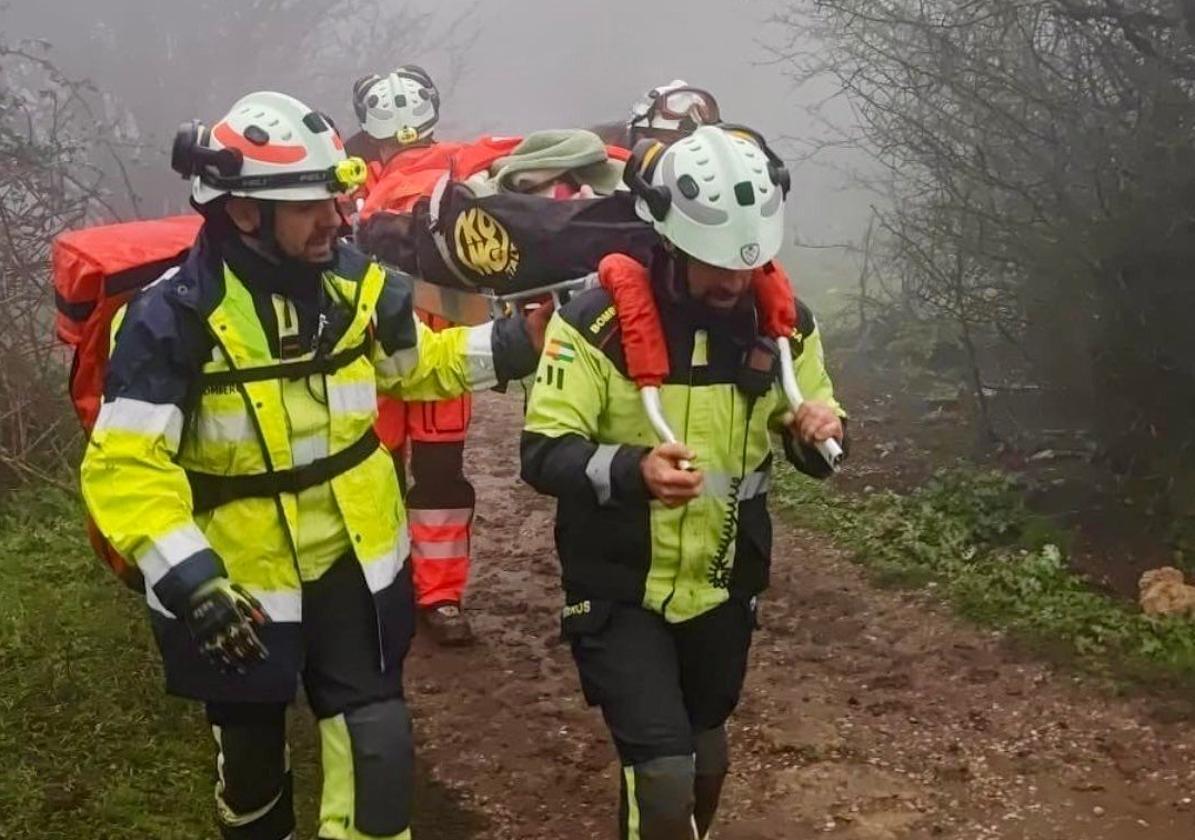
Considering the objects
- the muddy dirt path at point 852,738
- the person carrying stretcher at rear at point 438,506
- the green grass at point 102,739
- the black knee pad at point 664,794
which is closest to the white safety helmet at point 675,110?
the person carrying stretcher at rear at point 438,506

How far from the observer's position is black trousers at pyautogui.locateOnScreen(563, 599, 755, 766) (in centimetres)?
330

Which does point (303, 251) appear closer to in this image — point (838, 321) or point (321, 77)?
point (838, 321)

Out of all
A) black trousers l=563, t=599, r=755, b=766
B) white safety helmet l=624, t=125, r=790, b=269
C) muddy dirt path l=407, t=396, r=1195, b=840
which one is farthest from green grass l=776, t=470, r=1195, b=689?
white safety helmet l=624, t=125, r=790, b=269

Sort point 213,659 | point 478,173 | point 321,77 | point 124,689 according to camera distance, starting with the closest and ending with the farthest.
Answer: point 213,659 → point 478,173 → point 124,689 → point 321,77

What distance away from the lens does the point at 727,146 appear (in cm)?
332

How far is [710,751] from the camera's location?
3703mm

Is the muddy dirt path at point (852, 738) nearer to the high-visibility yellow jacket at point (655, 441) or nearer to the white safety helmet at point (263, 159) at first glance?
the high-visibility yellow jacket at point (655, 441)

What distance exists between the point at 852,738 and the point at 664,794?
7.24ft

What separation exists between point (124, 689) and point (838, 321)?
37.3 ft

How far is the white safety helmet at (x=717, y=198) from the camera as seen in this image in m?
3.21

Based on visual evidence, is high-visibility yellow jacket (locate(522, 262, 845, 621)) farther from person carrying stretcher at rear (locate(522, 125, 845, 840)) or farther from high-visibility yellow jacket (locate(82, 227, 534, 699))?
high-visibility yellow jacket (locate(82, 227, 534, 699))

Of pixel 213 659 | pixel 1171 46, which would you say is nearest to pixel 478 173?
pixel 213 659

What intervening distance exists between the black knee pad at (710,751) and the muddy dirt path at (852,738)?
0.96 metres

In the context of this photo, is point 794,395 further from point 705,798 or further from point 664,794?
point 705,798
